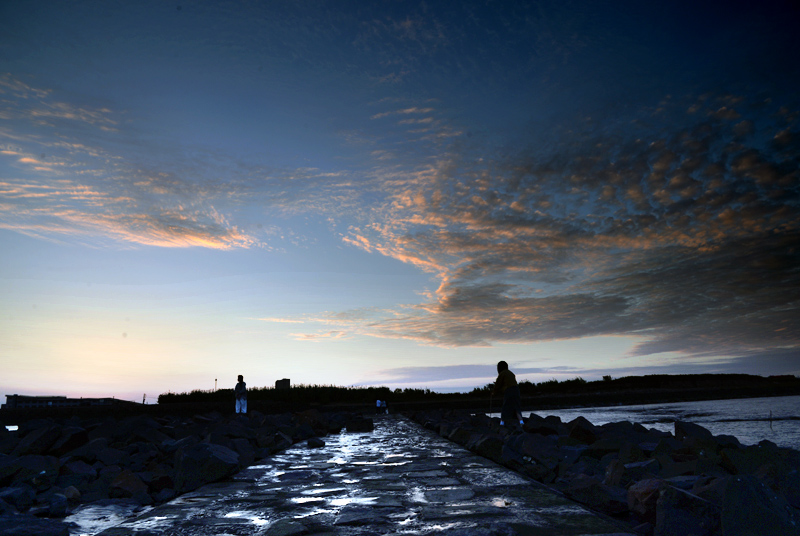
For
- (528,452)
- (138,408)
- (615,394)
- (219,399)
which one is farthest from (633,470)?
(615,394)

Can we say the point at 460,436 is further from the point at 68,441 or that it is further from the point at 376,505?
the point at 68,441

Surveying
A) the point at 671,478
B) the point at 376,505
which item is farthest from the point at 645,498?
the point at 376,505

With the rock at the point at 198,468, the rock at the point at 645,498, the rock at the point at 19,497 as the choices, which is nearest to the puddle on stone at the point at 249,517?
the rock at the point at 198,468

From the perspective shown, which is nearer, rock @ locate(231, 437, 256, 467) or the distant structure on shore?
rock @ locate(231, 437, 256, 467)

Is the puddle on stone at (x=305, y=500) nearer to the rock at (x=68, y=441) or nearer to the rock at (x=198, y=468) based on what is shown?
the rock at (x=198, y=468)

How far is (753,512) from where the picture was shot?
7.68 ft

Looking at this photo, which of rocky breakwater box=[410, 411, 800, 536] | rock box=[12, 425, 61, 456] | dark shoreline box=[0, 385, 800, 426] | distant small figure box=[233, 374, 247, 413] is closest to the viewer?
rocky breakwater box=[410, 411, 800, 536]

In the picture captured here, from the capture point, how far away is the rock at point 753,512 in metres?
2.29

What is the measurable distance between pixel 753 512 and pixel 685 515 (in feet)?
1.17

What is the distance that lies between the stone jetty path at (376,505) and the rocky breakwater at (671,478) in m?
0.38

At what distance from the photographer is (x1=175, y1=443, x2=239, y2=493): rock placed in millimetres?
4148

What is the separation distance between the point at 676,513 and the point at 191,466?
3860 mm

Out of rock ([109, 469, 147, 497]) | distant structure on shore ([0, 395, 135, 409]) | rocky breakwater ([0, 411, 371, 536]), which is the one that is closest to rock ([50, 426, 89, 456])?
rocky breakwater ([0, 411, 371, 536])

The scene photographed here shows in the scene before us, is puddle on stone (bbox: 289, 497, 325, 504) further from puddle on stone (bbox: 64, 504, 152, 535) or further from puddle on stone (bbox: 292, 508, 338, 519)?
puddle on stone (bbox: 64, 504, 152, 535)
